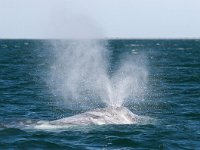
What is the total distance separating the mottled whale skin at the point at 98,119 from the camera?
28406mm

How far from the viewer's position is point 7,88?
4909 centimetres

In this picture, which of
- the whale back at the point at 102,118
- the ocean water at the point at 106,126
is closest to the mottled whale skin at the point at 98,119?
the whale back at the point at 102,118

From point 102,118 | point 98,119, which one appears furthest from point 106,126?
point 102,118

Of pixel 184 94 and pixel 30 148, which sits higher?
pixel 30 148

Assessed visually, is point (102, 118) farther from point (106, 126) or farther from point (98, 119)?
point (106, 126)

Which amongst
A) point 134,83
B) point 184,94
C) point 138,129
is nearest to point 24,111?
point 138,129

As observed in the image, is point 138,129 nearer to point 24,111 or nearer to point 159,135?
point 159,135

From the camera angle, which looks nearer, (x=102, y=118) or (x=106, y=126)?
(x=106, y=126)

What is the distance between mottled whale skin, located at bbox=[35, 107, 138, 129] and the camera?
28406mm

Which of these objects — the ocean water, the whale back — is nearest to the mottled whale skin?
the whale back

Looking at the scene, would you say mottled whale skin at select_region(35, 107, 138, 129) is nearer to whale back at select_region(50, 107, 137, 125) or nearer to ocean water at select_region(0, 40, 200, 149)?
whale back at select_region(50, 107, 137, 125)

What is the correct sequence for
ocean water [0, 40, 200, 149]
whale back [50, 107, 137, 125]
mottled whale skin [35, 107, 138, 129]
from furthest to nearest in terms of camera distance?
whale back [50, 107, 137, 125] < mottled whale skin [35, 107, 138, 129] < ocean water [0, 40, 200, 149]

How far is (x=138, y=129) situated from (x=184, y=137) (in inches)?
107

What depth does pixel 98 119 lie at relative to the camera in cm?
2953
